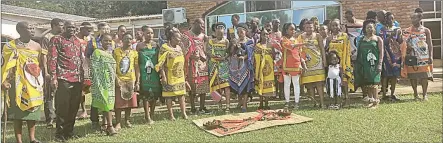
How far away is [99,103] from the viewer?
4.96 meters

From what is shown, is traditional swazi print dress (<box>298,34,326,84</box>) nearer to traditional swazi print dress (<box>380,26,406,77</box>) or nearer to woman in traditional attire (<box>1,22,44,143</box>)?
traditional swazi print dress (<box>380,26,406,77</box>)

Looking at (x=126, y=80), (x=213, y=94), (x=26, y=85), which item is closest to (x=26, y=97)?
(x=26, y=85)

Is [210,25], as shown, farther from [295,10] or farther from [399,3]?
[399,3]

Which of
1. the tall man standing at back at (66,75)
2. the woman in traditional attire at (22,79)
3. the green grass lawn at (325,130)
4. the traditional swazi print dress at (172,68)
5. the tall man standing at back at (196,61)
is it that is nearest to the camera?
the woman in traditional attire at (22,79)

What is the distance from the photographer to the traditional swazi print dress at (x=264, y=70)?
634 centimetres

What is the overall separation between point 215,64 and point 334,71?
1.88 m

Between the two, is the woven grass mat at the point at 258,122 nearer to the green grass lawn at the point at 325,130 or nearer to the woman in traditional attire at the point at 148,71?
the green grass lawn at the point at 325,130

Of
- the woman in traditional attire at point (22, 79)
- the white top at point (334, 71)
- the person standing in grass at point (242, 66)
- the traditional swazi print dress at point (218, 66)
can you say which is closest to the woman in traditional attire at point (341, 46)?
the white top at point (334, 71)

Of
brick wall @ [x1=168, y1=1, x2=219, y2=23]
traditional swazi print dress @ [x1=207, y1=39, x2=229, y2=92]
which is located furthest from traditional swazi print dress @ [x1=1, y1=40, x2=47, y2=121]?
brick wall @ [x1=168, y1=1, x2=219, y2=23]

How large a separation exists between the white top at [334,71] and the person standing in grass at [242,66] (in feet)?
4.03

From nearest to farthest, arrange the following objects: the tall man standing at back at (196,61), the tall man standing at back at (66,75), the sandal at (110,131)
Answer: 1. the tall man standing at back at (66,75)
2. the sandal at (110,131)
3. the tall man standing at back at (196,61)

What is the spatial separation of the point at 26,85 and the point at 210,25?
3519 mm

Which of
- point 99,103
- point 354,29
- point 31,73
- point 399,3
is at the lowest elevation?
point 99,103

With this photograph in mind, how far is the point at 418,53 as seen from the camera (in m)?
6.85
